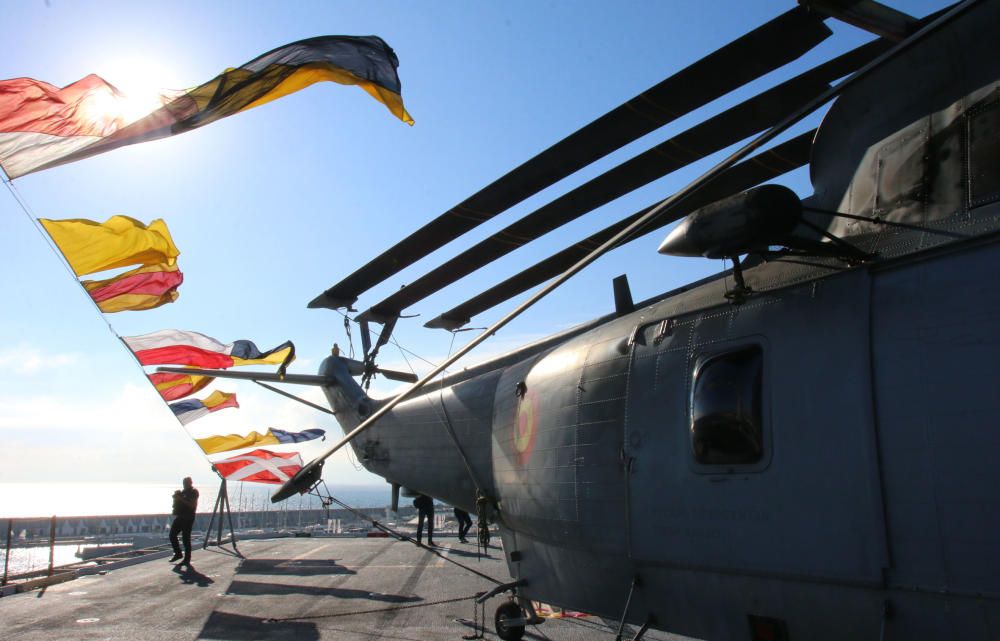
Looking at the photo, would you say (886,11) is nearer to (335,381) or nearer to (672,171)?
(672,171)

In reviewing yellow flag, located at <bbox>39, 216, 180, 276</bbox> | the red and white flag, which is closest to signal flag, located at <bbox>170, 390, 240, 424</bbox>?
the red and white flag

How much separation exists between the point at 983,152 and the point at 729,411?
6.92ft

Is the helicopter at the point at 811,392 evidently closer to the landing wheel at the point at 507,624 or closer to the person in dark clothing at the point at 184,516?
the landing wheel at the point at 507,624

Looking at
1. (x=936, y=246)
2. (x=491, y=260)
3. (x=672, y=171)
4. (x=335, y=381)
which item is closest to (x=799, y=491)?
(x=936, y=246)

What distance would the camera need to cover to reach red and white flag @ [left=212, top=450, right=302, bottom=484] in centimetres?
1826

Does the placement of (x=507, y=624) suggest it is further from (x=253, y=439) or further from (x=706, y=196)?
(x=253, y=439)

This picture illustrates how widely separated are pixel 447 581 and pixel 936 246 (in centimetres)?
913

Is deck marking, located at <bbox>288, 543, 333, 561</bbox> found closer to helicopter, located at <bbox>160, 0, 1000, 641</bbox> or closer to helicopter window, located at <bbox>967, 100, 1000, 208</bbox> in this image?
helicopter, located at <bbox>160, 0, 1000, 641</bbox>

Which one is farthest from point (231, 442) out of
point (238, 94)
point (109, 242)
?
point (238, 94)

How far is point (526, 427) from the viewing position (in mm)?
6391

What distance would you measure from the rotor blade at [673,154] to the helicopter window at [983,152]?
2.37 m

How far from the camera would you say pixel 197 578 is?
1099 cm

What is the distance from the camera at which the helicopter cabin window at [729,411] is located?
4039mm

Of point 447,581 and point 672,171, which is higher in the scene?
point 672,171
